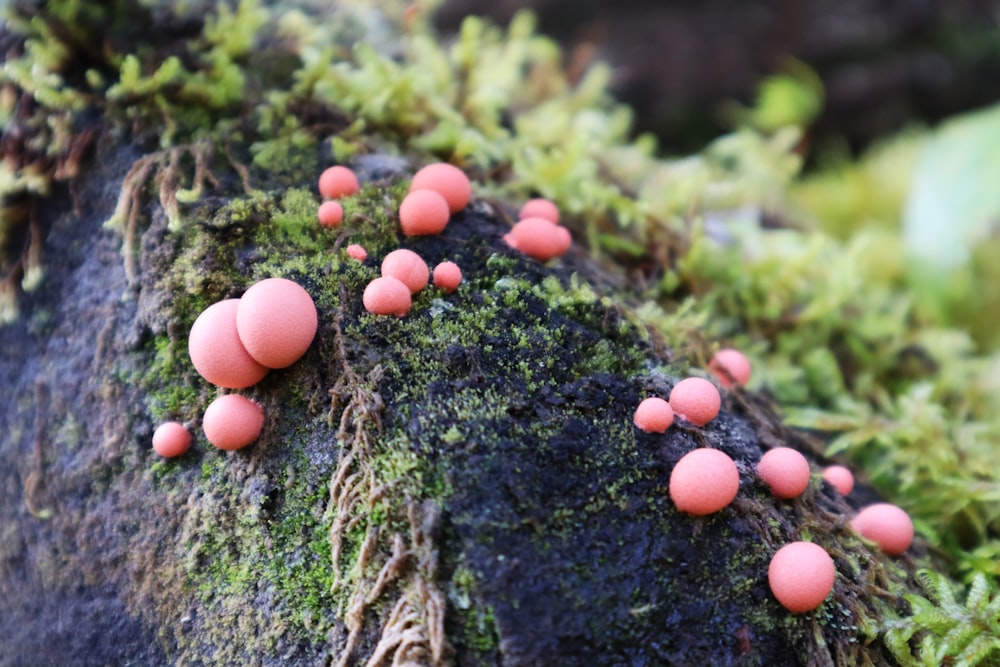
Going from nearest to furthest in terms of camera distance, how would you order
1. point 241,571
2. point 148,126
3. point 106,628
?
1. point 241,571
2. point 106,628
3. point 148,126

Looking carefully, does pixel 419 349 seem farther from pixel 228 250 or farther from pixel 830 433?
pixel 830 433

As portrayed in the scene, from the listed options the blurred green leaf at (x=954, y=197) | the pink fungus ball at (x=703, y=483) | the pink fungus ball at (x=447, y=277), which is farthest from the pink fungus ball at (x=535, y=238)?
the blurred green leaf at (x=954, y=197)

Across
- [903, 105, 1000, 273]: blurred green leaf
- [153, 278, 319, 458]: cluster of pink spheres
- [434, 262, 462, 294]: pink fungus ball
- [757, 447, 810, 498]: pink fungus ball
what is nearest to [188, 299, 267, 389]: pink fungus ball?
[153, 278, 319, 458]: cluster of pink spheres

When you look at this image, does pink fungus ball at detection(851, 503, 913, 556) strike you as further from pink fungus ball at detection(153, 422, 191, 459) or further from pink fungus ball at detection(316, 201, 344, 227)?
pink fungus ball at detection(153, 422, 191, 459)

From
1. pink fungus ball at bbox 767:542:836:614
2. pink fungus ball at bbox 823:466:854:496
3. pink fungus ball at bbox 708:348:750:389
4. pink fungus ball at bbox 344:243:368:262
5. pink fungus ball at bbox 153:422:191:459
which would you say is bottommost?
pink fungus ball at bbox 823:466:854:496

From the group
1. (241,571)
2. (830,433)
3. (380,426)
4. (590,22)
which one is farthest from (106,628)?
(590,22)

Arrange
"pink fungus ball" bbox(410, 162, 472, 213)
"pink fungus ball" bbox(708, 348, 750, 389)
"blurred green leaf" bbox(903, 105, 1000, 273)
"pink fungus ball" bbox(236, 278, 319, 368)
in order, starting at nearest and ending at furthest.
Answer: "pink fungus ball" bbox(236, 278, 319, 368), "pink fungus ball" bbox(410, 162, 472, 213), "pink fungus ball" bbox(708, 348, 750, 389), "blurred green leaf" bbox(903, 105, 1000, 273)
